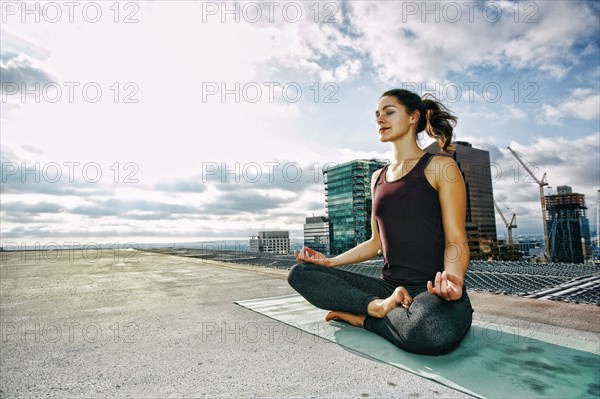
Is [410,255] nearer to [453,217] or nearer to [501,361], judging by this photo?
[453,217]

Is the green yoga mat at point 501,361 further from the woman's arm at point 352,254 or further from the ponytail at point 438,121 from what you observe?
the ponytail at point 438,121

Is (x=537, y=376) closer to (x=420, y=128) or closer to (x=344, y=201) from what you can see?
(x=420, y=128)

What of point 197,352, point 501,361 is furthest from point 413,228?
point 197,352

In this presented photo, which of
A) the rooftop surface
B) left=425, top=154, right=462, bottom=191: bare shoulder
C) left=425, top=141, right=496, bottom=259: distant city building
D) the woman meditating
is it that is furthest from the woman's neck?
left=425, top=141, right=496, bottom=259: distant city building

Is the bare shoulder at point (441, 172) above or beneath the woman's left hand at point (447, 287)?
above

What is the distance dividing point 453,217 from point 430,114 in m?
1.17

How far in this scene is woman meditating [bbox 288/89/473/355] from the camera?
7.43 ft

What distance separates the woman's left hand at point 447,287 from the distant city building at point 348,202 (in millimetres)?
146738

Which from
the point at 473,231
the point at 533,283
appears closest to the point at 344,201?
the point at 473,231

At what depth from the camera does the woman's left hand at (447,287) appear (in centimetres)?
218

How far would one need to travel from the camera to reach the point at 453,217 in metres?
2.70

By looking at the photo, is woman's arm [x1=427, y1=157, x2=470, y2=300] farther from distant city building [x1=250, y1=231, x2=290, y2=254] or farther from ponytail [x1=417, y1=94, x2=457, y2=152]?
distant city building [x1=250, y1=231, x2=290, y2=254]

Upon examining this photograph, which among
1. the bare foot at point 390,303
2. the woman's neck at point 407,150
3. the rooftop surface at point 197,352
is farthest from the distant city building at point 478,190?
the bare foot at point 390,303

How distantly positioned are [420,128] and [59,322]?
4503mm
